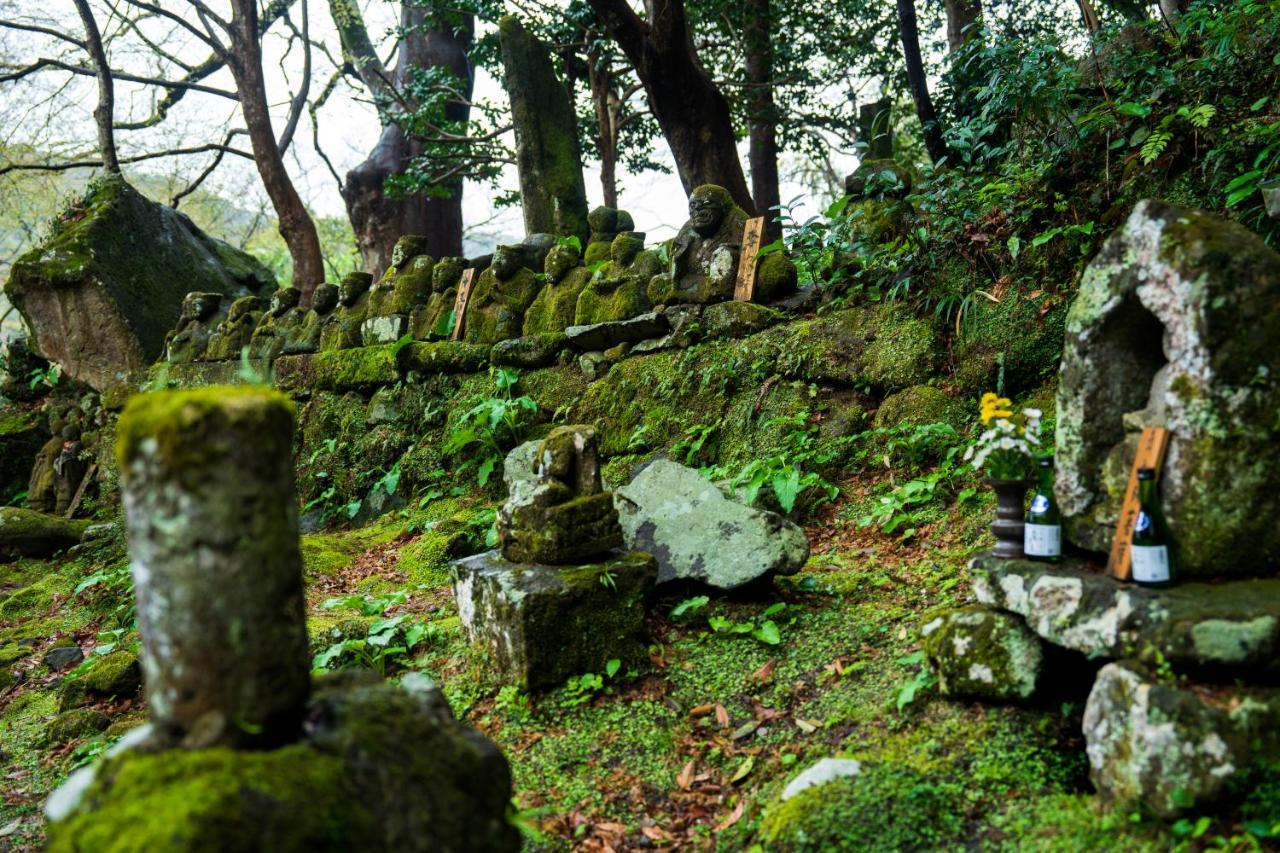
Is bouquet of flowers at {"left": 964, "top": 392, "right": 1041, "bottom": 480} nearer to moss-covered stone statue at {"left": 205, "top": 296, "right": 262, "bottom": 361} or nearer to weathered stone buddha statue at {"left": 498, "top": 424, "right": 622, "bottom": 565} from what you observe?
weathered stone buddha statue at {"left": 498, "top": 424, "right": 622, "bottom": 565}

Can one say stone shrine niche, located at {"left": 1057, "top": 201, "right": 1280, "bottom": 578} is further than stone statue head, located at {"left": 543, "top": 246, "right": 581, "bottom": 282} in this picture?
No

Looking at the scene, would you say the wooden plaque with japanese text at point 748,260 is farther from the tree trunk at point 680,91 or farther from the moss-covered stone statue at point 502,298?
the tree trunk at point 680,91

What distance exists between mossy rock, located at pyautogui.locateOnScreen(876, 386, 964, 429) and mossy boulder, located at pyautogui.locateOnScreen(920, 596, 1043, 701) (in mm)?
2600

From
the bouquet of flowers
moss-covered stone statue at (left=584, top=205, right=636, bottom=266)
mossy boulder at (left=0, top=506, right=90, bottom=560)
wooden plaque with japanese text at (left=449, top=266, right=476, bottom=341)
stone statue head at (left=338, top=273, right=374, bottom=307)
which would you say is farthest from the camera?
stone statue head at (left=338, top=273, right=374, bottom=307)

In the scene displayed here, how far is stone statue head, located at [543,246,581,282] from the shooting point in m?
8.00

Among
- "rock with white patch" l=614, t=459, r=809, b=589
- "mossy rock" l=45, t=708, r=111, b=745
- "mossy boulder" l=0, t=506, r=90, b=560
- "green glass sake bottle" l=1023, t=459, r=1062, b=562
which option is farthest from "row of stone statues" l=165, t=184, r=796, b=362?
"mossy rock" l=45, t=708, r=111, b=745

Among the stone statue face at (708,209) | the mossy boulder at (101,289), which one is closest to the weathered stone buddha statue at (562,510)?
the stone statue face at (708,209)

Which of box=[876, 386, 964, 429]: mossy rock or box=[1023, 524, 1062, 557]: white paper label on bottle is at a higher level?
box=[876, 386, 964, 429]: mossy rock

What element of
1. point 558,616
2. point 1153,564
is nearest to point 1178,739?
point 1153,564

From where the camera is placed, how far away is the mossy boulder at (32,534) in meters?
8.87

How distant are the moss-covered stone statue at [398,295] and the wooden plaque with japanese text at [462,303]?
26.9 inches

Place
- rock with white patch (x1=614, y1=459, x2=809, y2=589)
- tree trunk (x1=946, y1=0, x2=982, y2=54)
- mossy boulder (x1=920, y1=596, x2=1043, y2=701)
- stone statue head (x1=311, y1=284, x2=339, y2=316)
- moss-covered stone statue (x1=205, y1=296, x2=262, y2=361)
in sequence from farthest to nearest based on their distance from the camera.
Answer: moss-covered stone statue (x1=205, y1=296, x2=262, y2=361) → stone statue head (x1=311, y1=284, x2=339, y2=316) → tree trunk (x1=946, y1=0, x2=982, y2=54) → rock with white patch (x1=614, y1=459, x2=809, y2=589) → mossy boulder (x1=920, y1=596, x2=1043, y2=701)

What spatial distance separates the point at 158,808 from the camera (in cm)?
162

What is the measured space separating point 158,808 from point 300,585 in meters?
0.54
